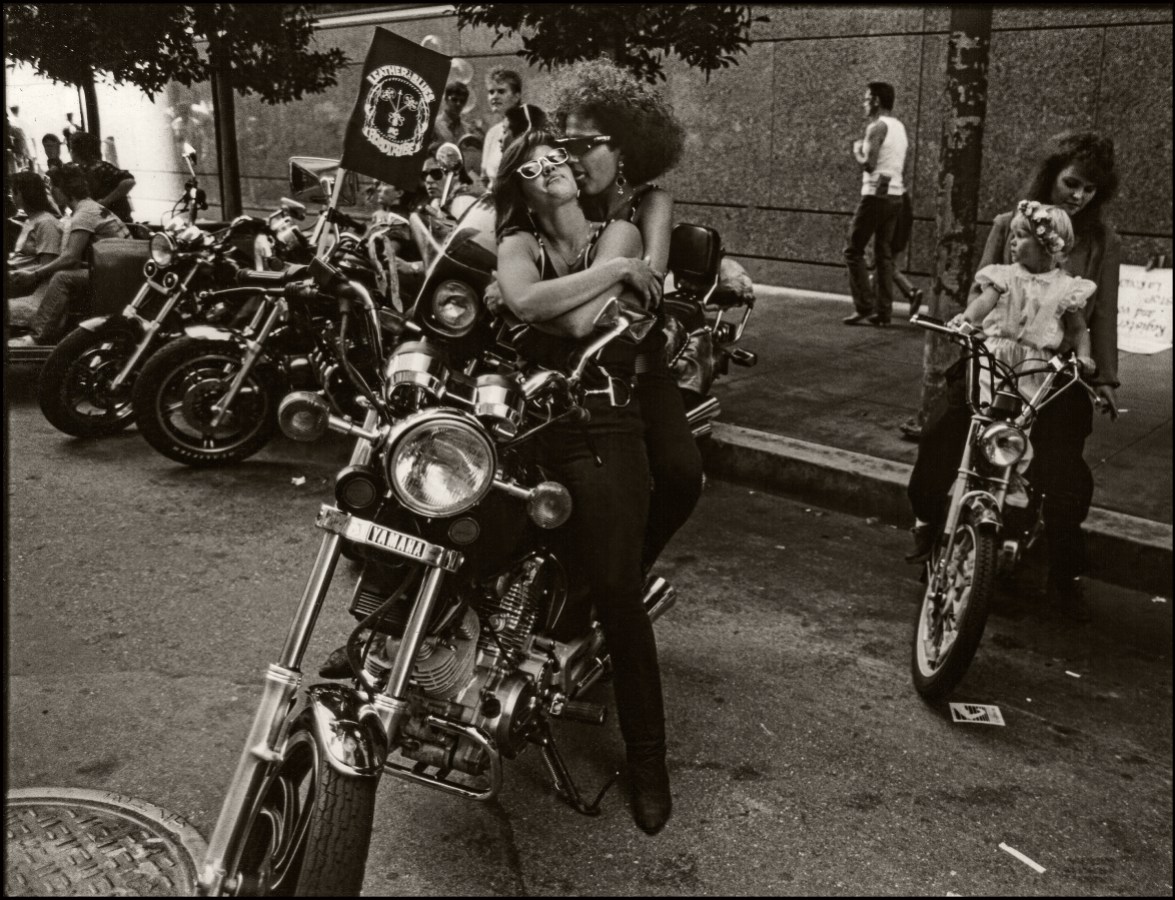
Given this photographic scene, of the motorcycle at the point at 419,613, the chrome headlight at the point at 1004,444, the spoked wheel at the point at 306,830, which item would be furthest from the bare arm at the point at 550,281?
the chrome headlight at the point at 1004,444

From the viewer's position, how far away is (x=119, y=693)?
3697 millimetres

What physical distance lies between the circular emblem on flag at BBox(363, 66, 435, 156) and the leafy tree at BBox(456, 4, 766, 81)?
0.34 m

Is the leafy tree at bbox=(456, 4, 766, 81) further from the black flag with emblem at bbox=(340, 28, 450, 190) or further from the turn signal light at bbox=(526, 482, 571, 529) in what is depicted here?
the turn signal light at bbox=(526, 482, 571, 529)

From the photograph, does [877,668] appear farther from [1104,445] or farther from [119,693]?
[119,693]

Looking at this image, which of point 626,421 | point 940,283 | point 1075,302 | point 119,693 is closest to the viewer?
point 626,421

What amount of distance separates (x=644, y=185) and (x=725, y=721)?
1.51 m

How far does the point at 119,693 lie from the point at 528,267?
1.80m

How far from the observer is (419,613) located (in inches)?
101

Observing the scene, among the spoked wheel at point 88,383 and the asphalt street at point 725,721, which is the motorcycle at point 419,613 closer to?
the asphalt street at point 725,721

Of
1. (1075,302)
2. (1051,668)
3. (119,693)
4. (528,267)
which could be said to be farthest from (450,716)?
(1075,302)

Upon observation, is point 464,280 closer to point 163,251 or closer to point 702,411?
point 702,411

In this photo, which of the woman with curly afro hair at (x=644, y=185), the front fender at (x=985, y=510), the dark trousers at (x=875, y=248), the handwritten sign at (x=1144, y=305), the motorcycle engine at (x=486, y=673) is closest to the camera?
the motorcycle engine at (x=486, y=673)

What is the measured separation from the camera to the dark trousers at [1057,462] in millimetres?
4051

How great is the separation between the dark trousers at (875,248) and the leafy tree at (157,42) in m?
6.63
